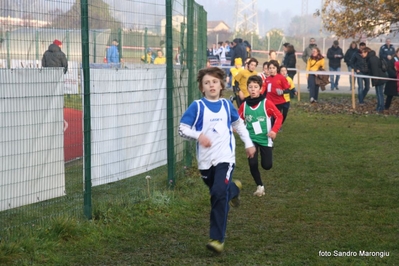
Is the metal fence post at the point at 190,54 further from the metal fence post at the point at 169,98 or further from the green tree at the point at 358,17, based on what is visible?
the green tree at the point at 358,17

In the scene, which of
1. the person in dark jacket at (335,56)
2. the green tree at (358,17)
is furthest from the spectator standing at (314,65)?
the person in dark jacket at (335,56)

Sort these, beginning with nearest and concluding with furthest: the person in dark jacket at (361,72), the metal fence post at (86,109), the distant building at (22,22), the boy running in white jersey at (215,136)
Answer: the distant building at (22,22), the boy running in white jersey at (215,136), the metal fence post at (86,109), the person in dark jacket at (361,72)

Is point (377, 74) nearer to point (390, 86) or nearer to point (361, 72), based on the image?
point (390, 86)

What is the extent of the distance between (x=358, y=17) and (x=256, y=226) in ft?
58.7

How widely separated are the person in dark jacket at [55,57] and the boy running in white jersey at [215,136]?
53.4 inches

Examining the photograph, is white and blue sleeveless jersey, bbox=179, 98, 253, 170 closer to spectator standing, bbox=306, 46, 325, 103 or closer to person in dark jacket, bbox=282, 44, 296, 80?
spectator standing, bbox=306, 46, 325, 103

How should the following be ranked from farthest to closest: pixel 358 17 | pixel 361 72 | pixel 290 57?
1. pixel 290 57
2. pixel 361 72
3. pixel 358 17

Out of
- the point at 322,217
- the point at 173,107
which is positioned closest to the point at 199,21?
the point at 173,107

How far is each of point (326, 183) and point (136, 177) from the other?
299cm

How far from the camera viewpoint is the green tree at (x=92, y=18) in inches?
288

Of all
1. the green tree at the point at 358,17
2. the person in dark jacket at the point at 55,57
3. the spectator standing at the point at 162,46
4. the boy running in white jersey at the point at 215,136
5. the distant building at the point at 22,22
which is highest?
the green tree at the point at 358,17

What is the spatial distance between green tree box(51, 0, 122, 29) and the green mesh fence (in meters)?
0.01

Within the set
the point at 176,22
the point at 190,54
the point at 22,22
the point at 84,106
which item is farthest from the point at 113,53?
the point at 190,54

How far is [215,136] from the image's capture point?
7020 mm
